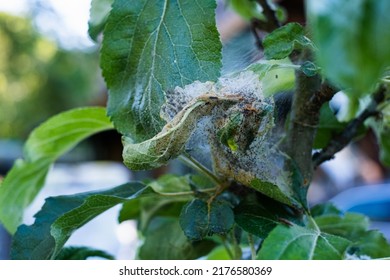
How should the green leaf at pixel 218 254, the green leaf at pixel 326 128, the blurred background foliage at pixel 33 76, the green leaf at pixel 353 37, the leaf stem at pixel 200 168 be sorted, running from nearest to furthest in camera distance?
1. the green leaf at pixel 353 37
2. the leaf stem at pixel 200 168
3. the green leaf at pixel 326 128
4. the green leaf at pixel 218 254
5. the blurred background foliage at pixel 33 76

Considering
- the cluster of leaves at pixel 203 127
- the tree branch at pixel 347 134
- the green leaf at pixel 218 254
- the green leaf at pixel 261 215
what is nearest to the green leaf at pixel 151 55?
the cluster of leaves at pixel 203 127

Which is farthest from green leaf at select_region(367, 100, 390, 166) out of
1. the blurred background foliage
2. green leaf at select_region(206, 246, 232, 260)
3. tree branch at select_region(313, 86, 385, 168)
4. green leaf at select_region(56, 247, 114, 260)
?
the blurred background foliage

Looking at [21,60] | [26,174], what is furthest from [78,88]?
[26,174]

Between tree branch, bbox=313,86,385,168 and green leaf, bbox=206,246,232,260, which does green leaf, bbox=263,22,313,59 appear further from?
green leaf, bbox=206,246,232,260

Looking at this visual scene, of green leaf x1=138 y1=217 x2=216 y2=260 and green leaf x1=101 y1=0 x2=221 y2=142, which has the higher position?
green leaf x1=101 y1=0 x2=221 y2=142

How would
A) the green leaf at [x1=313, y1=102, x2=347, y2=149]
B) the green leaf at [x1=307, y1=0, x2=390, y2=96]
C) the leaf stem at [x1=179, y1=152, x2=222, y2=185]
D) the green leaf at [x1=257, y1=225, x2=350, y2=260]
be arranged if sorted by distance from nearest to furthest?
the green leaf at [x1=307, y1=0, x2=390, y2=96] → the green leaf at [x1=257, y1=225, x2=350, y2=260] → the leaf stem at [x1=179, y1=152, x2=222, y2=185] → the green leaf at [x1=313, y1=102, x2=347, y2=149]

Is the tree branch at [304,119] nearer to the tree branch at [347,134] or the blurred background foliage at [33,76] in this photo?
the tree branch at [347,134]

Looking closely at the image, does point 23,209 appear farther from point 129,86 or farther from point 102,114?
point 129,86
